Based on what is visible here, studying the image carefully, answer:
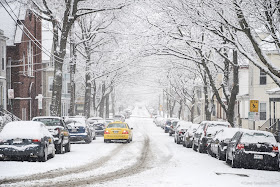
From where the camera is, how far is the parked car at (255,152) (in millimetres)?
17641

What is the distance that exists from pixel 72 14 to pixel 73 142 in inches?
349

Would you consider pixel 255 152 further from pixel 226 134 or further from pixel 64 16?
pixel 64 16

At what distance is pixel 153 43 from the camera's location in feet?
94.7

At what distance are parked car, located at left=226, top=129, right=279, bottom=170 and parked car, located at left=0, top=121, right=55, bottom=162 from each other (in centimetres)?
690

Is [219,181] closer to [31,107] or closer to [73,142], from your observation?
[73,142]

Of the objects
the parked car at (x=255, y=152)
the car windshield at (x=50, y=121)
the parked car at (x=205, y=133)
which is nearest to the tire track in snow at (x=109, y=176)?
the parked car at (x=255, y=152)

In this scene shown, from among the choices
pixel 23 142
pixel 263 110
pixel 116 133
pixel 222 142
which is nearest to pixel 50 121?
pixel 23 142

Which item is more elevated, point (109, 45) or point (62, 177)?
point (109, 45)

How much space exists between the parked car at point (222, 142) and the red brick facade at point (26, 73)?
25133mm

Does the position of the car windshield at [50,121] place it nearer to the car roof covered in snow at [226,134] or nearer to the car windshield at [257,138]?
the car roof covered in snow at [226,134]

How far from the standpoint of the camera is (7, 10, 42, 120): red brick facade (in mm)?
45531

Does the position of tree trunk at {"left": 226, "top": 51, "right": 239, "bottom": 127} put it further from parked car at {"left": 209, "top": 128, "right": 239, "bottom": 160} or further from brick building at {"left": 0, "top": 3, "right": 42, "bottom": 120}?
brick building at {"left": 0, "top": 3, "right": 42, "bottom": 120}

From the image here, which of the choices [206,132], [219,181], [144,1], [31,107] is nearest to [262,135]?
[219,181]

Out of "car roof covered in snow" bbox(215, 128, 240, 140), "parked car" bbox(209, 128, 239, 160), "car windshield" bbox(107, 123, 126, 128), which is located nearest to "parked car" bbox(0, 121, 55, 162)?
"parked car" bbox(209, 128, 239, 160)
